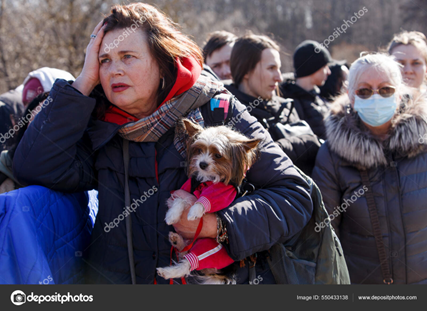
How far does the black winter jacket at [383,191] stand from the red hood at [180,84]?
5.96 feet

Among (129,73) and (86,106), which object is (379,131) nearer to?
(129,73)

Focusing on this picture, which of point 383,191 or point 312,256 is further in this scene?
point 383,191

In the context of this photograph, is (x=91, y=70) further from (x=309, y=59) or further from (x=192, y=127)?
(x=309, y=59)

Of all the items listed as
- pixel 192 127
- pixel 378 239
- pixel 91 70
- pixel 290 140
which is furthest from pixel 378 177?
pixel 91 70

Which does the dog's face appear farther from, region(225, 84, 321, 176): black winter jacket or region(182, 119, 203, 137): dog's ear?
region(225, 84, 321, 176): black winter jacket

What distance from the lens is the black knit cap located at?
6195mm

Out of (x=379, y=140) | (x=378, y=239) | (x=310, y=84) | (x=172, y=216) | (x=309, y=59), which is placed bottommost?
(x=378, y=239)

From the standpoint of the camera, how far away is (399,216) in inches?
137

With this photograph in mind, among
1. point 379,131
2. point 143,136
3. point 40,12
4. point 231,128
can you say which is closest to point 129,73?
point 143,136

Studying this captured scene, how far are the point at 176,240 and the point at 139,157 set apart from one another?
2.11 feet

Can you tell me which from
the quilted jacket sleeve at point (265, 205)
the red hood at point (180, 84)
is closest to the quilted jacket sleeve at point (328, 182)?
the quilted jacket sleeve at point (265, 205)

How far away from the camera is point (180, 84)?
264 cm

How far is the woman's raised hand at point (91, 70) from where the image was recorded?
8.77 feet

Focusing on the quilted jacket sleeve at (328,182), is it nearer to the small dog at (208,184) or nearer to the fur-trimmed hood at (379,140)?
the fur-trimmed hood at (379,140)
